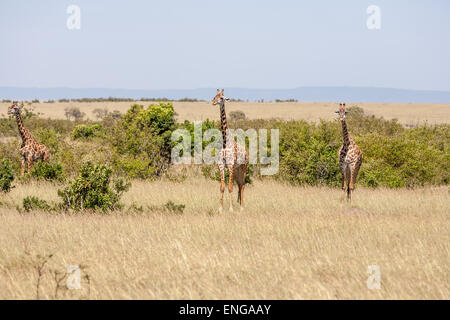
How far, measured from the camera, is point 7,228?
9914mm

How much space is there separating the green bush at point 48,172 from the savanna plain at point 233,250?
281 cm

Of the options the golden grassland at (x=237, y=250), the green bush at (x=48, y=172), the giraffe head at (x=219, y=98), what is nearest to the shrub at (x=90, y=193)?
the golden grassland at (x=237, y=250)

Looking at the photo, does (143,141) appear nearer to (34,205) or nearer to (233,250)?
(34,205)

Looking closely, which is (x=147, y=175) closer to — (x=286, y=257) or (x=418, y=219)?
(x=418, y=219)

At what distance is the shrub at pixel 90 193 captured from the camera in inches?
474

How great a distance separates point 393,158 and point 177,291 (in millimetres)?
15044

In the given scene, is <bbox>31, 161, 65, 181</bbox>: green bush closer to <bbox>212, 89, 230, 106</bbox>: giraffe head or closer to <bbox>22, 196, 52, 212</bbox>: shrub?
<bbox>22, 196, 52, 212</bbox>: shrub

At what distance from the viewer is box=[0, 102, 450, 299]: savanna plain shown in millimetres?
6574

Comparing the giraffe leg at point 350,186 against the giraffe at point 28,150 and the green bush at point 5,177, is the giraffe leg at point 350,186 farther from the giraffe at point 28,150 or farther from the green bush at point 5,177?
the giraffe at point 28,150

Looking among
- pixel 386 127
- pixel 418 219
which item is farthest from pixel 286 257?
pixel 386 127

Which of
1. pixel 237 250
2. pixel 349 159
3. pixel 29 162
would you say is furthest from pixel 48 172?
pixel 237 250

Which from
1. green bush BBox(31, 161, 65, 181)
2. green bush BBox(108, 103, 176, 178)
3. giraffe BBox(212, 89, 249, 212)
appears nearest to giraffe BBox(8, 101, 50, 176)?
green bush BBox(31, 161, 65, 181)

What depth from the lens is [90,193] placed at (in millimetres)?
12094

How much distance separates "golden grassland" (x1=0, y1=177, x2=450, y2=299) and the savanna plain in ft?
0.07
